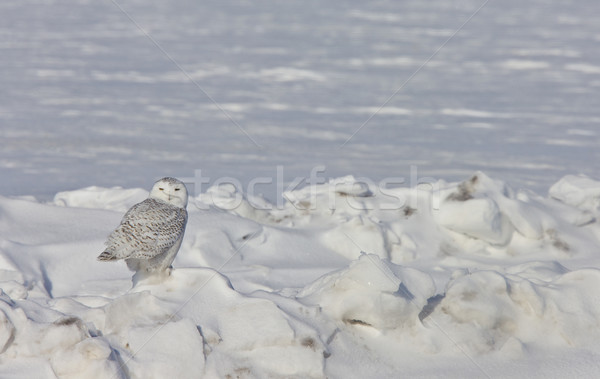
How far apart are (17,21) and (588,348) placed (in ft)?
42.2

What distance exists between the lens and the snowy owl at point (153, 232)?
334 centimetres

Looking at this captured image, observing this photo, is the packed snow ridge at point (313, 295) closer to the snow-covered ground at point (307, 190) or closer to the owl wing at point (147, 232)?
the snow-covered ground at point (307, 190)

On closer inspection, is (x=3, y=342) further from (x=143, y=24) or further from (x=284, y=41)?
(x=143, y=24)

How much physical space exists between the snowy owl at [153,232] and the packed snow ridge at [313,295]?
0.34ft

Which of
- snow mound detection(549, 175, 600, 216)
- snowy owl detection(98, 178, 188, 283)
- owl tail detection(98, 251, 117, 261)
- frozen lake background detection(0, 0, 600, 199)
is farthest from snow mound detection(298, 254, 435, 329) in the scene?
frozen lake background detection(0, 0, 600, 199)

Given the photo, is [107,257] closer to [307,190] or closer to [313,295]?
[313,295]

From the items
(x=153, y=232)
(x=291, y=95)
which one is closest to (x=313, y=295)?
(x=153, y=232)

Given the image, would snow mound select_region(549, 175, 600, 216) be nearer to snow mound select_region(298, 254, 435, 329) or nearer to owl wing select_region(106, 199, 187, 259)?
snow mound select_region(298, 254, 435, 329)

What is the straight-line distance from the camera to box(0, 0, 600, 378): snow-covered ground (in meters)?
3.16

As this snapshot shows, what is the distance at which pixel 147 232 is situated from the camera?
11.1 feet

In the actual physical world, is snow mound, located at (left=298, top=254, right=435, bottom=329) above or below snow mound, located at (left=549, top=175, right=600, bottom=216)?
above

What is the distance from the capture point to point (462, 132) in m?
8.16

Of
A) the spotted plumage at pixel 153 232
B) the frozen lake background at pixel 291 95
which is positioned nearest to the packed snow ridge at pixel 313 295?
Result: the spotted plumage at pixel 153 232

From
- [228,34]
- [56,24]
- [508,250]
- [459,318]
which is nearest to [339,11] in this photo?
[228,34]
